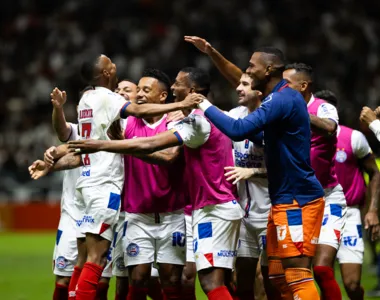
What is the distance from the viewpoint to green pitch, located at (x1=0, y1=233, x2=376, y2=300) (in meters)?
12.5

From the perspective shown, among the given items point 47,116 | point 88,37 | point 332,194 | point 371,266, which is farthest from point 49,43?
point 332,194

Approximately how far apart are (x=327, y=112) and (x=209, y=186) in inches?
63.5

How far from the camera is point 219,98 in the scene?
2203cm

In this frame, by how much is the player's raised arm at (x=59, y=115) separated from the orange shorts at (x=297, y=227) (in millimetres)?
2652

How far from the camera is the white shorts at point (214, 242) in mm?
7598

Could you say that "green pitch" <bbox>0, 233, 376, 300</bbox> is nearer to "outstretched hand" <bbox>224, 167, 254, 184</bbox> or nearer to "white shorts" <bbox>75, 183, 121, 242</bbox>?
"white shorts" <bbox>75, 183, 121, 242</bbox>

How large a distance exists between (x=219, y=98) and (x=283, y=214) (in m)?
15.0

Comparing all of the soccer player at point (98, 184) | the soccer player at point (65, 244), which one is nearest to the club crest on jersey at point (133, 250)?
the soccer player at point (98, 184)

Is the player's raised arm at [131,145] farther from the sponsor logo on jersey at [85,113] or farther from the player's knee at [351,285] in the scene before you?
the player's knee at [351,285]

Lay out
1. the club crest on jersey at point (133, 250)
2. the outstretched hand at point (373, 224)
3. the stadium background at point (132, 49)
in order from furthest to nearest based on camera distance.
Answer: the stadium background at point (132, 49) → the outstretched hand at point (373, 224) → the club crest on jersey at point (133, 250)

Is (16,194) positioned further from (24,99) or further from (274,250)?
(274,250)

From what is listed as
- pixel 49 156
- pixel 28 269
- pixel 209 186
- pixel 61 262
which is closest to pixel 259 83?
pixel 209 186

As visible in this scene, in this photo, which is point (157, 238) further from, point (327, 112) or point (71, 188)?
point (327, 112)

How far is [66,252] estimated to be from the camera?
9.05m
